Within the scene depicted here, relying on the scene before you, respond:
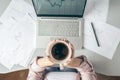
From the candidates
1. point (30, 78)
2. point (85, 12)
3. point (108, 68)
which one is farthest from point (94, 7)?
point (30, 78)

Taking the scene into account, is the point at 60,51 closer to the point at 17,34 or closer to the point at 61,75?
the point at 61,75

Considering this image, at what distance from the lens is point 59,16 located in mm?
1022

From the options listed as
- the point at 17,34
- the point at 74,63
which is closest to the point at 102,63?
the point at 74,63

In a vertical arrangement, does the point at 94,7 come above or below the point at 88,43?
above

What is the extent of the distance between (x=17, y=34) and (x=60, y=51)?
0.29m

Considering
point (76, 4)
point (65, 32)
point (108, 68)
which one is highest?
point (76, 4)

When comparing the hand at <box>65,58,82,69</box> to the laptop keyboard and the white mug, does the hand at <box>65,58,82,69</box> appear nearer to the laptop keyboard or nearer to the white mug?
the white mug

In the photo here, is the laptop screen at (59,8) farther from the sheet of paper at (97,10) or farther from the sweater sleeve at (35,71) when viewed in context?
the sweater sleeve at (35,71)

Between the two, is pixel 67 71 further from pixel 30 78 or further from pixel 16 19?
pixel 16 19

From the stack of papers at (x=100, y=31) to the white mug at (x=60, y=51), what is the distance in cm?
23

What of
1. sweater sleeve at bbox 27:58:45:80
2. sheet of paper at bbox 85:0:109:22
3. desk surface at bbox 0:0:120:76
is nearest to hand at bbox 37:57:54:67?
sweater sleeve at bbox 27:58:45:80

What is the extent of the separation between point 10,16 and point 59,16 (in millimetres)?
196

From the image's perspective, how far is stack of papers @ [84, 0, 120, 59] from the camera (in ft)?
3.33

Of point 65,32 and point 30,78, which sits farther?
point 65,32
